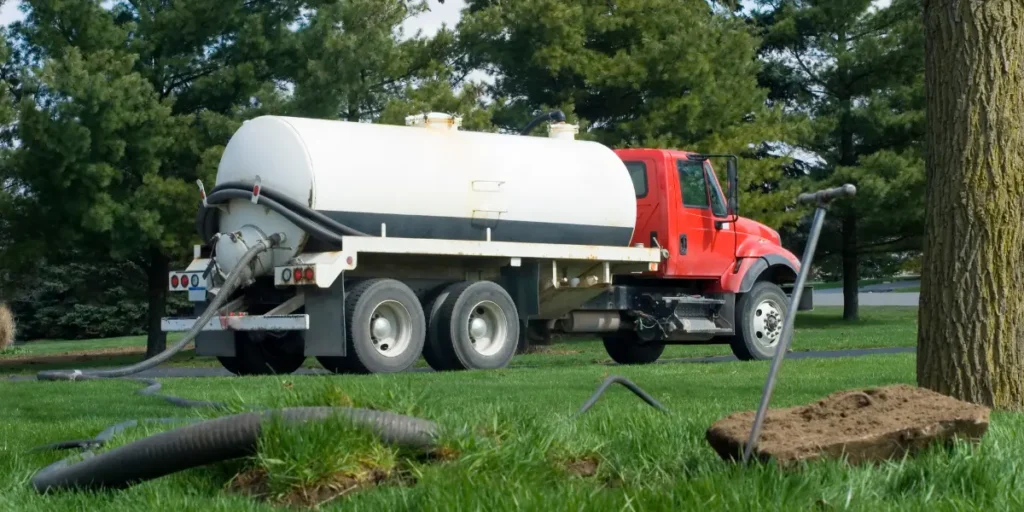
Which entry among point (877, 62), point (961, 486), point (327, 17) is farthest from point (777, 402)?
point (877, 62)

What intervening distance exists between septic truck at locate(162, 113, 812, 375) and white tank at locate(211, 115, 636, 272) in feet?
0.06

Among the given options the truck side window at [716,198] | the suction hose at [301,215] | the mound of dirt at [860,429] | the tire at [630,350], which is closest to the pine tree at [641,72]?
the tire at [630,350]

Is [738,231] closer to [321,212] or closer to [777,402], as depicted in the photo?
[321,212]

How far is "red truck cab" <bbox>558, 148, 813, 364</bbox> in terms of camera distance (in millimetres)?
18641

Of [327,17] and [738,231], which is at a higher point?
[327,17]

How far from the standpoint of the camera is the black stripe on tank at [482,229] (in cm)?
1555

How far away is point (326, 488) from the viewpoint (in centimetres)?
477

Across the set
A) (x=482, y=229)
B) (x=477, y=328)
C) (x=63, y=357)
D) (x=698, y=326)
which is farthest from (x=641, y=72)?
(x=63, y=357)

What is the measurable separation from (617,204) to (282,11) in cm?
922

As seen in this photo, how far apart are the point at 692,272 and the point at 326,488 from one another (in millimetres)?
14501

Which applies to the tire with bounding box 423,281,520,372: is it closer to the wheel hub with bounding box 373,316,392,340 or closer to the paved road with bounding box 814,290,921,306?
the wheel hub with bounding box 373,316,392,340

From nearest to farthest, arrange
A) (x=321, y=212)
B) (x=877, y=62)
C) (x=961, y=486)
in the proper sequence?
(x=961, y=486)
(x=321, y=212)
(x=877, y=62)

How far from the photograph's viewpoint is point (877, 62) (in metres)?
35.7

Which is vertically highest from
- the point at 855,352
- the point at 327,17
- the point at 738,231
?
the point at 327,17
